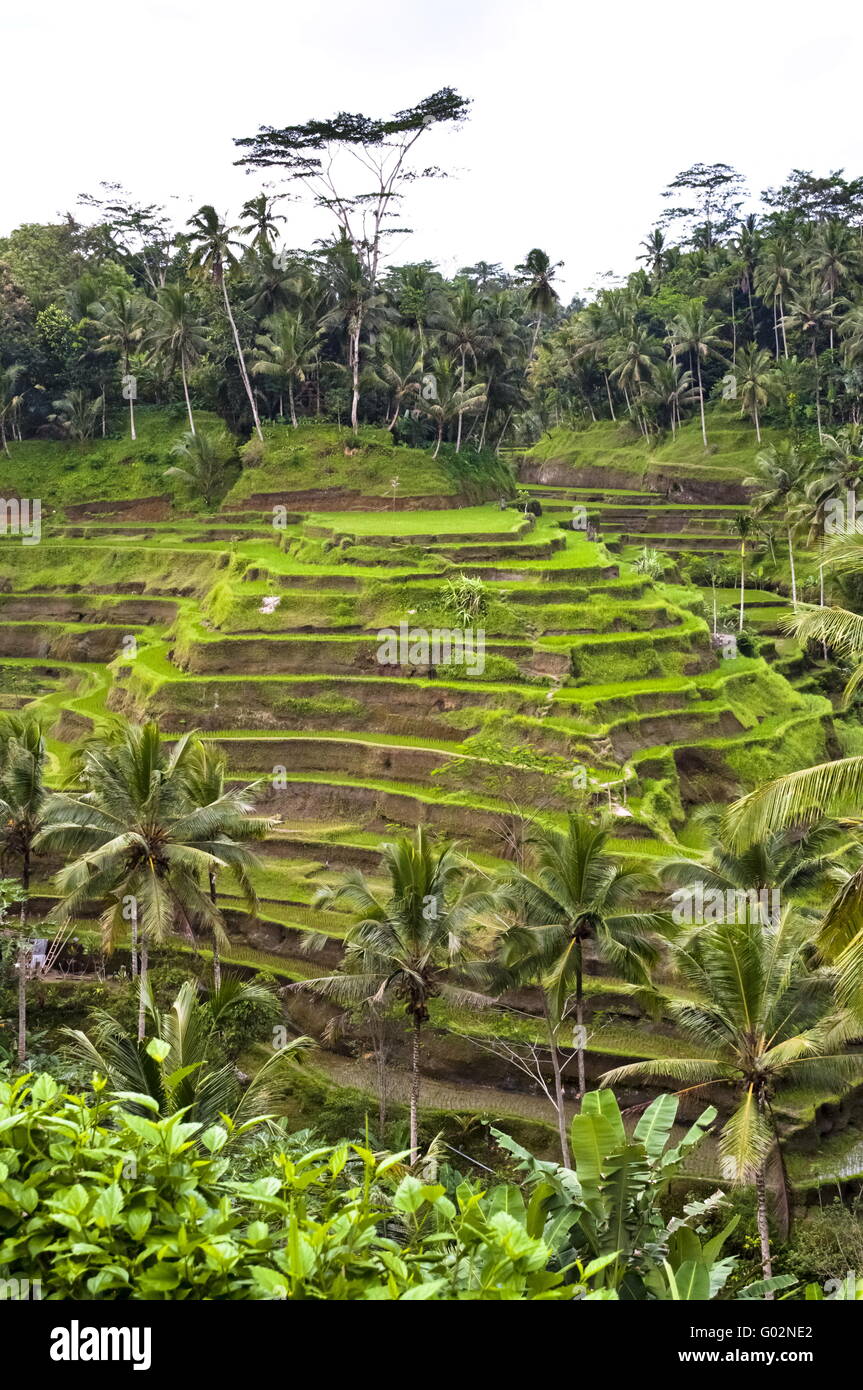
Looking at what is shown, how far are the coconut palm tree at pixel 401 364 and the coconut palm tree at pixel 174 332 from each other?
8261mm

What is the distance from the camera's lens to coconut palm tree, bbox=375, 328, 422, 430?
5338cm

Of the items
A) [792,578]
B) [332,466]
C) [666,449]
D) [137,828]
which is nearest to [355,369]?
[332,466]

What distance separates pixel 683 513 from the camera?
6638 centimetres

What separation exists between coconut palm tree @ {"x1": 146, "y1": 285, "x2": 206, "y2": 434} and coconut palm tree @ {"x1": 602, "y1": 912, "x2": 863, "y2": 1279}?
141 feet

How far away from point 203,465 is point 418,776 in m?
26.7

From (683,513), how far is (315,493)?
929 inches

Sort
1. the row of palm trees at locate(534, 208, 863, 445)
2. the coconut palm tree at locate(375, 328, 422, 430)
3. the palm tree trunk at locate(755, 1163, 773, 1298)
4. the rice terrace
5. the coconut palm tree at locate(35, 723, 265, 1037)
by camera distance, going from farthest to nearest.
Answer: the row of palm trees at locate(534, 208, 863, 445)
the coconut palm tree at locate(375, 328, 422, 430)
the coconut palm tree at locate(35, 723, 265, 1037)
the palm tree trunk at locate(755, 1163, 773, 1298)
the rice terrace

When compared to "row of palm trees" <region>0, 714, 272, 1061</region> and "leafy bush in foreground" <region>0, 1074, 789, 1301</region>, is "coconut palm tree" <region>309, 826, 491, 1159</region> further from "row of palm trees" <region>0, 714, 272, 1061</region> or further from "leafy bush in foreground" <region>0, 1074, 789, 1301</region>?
"leafy bush in foreground" <region>0, 1074, 789, 1301</region>

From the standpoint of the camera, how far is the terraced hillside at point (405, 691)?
2816cm

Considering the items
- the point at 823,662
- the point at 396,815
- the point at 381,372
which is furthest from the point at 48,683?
the point at 823,662

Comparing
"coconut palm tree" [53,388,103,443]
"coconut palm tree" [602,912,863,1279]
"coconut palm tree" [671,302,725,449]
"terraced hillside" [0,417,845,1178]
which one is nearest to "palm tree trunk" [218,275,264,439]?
"terraced hillside" [0,417,845,1178]

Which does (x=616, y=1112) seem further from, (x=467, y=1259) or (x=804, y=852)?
(x=804, y=852)

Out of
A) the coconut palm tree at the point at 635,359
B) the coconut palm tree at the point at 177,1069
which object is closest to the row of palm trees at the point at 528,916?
the coconut palm tree at the point at 177,1069

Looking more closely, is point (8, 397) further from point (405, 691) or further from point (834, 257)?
point (834, 257)
